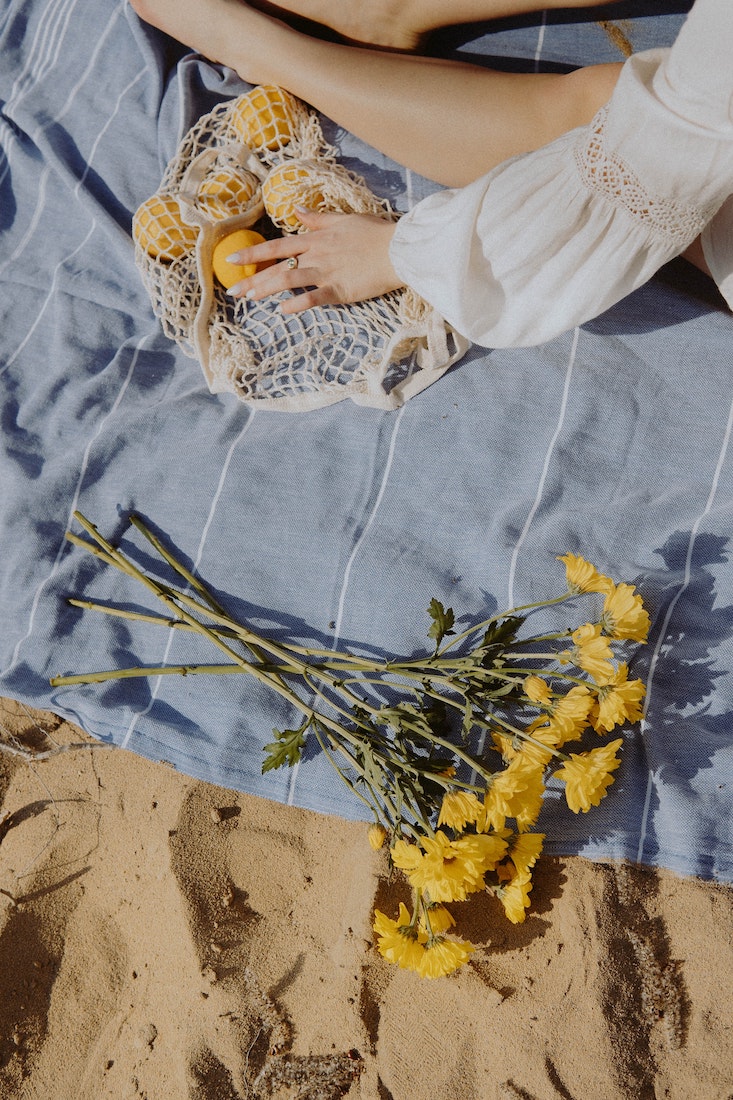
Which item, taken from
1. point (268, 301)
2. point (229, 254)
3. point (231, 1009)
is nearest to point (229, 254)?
point (229, 254)

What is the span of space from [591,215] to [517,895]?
3.00ft

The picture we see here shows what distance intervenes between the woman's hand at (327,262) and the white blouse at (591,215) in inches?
6.7

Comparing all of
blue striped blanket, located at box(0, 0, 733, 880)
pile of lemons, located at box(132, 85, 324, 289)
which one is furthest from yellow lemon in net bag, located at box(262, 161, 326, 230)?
blue striped blanket, located at box(0, 0, 733, 880)

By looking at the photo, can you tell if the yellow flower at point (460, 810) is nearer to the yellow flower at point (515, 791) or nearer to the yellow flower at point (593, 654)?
the yellow flower at point (515, 791)

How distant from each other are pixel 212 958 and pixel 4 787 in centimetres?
49

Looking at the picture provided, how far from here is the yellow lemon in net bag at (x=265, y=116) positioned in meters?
1.49

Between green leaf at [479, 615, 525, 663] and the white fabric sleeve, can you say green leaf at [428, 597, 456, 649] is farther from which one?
the white fabric sleeve

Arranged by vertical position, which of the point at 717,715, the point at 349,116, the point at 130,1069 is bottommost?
the point at 130,1069

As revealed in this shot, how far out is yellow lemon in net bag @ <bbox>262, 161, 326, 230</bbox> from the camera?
143 centimetres

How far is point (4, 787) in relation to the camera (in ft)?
4.65

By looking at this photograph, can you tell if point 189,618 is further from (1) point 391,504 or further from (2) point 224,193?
(2) point 224,193

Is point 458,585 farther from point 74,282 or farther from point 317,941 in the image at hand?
point 74,282

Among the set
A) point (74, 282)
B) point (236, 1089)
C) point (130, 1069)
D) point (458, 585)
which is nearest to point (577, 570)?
point (458, 585)

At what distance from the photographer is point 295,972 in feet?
4.08
